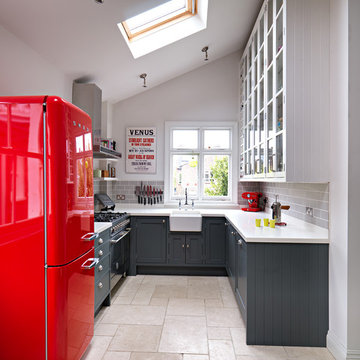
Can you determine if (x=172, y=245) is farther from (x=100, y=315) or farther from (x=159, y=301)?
(x=100, y=315)

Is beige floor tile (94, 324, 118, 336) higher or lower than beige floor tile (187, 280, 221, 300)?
higher

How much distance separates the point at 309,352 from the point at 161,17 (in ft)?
12.2

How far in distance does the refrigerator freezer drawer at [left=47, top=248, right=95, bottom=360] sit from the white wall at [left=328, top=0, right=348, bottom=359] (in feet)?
6.26

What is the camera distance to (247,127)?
3725mm

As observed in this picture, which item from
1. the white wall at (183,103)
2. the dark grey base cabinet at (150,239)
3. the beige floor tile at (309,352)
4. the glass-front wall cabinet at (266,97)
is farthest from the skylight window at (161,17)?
the beige floor tile at (309,352)

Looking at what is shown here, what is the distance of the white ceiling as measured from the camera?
2.13 meters

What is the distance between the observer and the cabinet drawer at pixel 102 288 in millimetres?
2543

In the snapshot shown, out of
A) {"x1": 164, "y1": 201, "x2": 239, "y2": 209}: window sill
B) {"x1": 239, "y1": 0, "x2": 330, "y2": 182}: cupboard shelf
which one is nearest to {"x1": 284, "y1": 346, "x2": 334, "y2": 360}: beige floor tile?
{"x1": 239, "y1": 0, "x2": 330, "y2": 182}: cupboard shelf

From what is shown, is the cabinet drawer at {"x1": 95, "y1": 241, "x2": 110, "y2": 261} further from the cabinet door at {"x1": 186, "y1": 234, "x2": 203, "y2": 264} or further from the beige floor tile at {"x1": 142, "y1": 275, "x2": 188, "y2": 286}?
the cabinet door at {"x1": 186, "y1": 234, "x2": 203, "y2": 264}

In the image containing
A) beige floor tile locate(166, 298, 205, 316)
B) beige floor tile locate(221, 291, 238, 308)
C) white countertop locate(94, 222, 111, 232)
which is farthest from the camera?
beige floor tile locate(221, 291, 238, 308)

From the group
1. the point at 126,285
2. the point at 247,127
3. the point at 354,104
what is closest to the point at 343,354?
the point at 354,104

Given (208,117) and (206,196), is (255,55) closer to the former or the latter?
(208,117)

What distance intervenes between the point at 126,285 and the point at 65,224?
6.96 feet

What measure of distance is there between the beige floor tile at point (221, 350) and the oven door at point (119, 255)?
4.27ft
